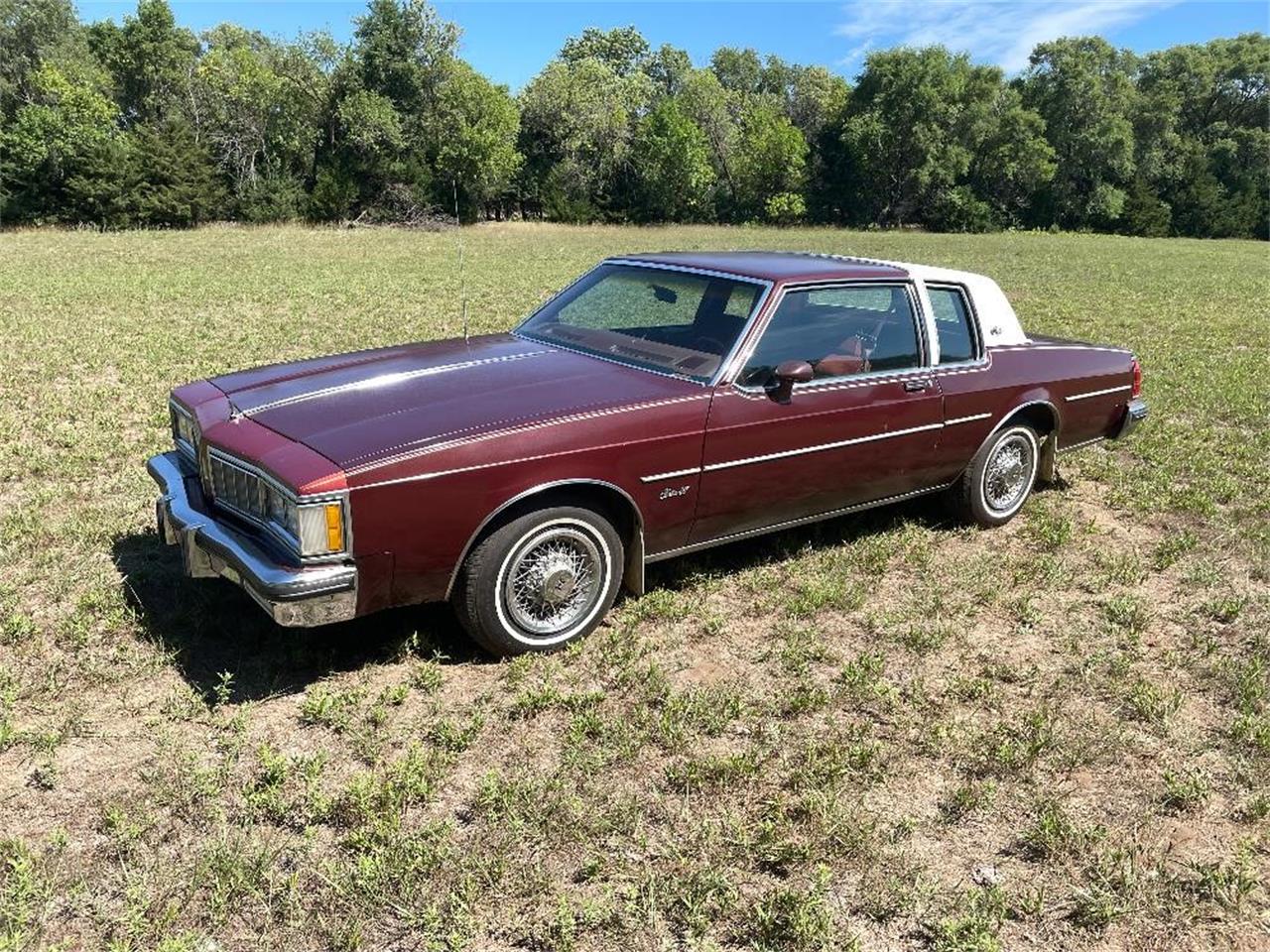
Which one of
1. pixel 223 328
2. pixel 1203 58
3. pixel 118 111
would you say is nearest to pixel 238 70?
pixel 118 111

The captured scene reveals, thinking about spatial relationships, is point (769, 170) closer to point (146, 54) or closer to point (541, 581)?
point (146, 54)

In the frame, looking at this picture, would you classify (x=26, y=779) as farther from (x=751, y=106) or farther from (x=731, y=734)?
(x=751, y=106)

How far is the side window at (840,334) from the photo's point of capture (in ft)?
14.5

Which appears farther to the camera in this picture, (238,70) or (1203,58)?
(1203,58)

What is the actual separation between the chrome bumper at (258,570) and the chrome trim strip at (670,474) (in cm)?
126

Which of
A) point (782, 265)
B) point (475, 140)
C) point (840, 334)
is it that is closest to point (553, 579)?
point (840, 334)

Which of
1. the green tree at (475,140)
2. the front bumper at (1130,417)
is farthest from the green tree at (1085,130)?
the front bumper at (1130,417)

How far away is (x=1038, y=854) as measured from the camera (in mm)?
2877

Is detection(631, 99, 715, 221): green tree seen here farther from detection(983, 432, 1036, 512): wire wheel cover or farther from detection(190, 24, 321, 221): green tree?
detection(983, 432, 1036, 512): wire wheel cover

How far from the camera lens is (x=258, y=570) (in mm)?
3326

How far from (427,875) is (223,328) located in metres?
11.2

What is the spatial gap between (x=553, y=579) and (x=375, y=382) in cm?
119

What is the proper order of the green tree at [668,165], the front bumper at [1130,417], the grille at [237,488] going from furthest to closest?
1. the green tree at [668,165]
2. the front bumper at [1130,417]
3. the grille at [237,488]

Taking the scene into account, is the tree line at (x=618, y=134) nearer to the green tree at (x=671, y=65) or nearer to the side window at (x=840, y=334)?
the green tree at (x=671, y=65)
